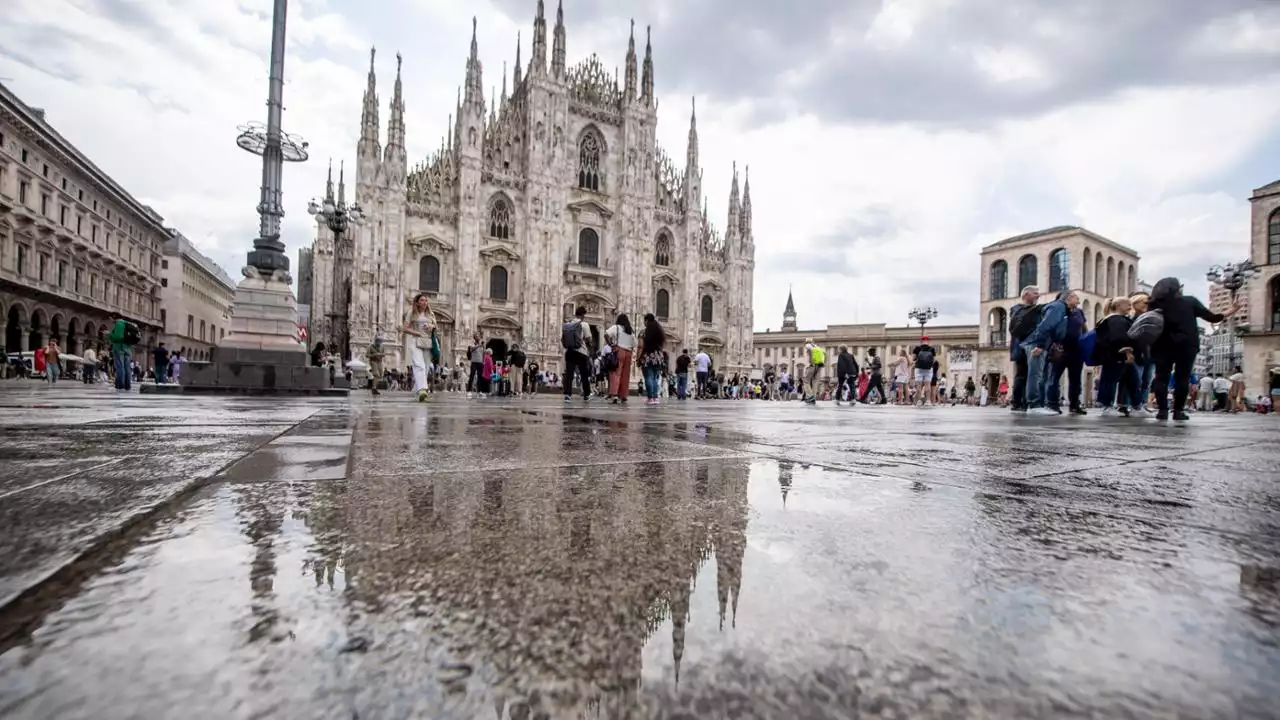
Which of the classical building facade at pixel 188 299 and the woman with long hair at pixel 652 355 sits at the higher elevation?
the classical building facade at pixel 188 299

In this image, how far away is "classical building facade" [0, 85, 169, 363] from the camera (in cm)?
2327

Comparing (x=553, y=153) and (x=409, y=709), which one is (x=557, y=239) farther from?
(x=409, y=709)

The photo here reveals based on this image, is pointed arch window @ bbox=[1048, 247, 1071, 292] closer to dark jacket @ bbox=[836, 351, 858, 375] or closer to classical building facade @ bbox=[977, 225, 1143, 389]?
classical building facade @ bbox=[977, 225, 1143, 389]

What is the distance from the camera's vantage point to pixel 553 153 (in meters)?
28.4

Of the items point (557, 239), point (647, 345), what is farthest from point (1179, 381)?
point (557, 239)

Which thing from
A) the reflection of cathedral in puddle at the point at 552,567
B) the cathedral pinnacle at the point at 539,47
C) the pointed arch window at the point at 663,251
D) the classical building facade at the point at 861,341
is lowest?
the reflection of cathedral in puddle at the point at 552,567

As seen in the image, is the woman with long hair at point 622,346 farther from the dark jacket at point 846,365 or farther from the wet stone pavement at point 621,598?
the wet stone pavement at point 621,598

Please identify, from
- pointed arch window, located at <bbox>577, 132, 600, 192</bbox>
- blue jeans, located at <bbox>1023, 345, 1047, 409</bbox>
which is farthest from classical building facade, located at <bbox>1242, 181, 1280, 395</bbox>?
pointed arch window, located at <bbox>577, 132, 600, 192</bbox>

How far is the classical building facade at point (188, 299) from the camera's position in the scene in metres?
44.3

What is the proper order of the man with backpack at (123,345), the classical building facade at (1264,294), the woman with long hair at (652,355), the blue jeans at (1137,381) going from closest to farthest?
the blue jeans at (1137,381) → the woman with long hair at (652,355) → the man with backpack at (123,345) → the classical building facade at (1264,294)

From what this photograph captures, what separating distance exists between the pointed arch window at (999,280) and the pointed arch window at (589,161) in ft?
78.1

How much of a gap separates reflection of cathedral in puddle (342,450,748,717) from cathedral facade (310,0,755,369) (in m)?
24.8

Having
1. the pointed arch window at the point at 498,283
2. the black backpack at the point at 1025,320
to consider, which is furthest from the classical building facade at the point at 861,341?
the black backpack at the point at 1025,320

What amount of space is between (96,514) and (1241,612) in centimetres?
135
